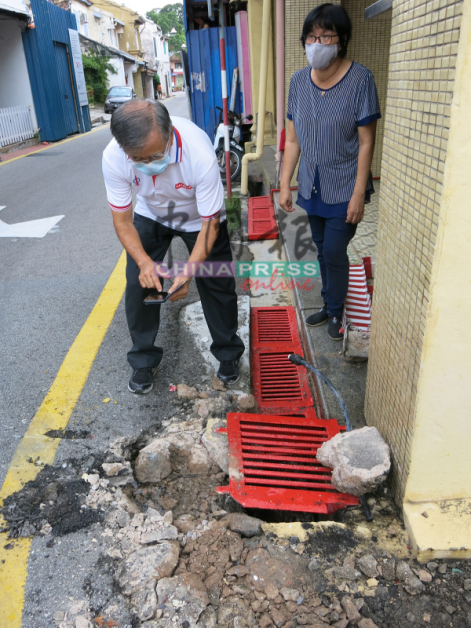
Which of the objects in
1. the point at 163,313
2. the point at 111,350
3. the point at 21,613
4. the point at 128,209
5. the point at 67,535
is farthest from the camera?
the point at 163,313

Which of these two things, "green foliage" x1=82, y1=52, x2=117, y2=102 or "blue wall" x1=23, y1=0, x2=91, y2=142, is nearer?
"blue wall" x1=23, y1=0, x2=91, y2=142

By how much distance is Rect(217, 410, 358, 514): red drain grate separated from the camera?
6.07 ft

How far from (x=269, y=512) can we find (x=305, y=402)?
806mm

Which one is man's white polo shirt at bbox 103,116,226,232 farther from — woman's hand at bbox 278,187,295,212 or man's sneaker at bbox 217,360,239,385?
man's sneaker at bbox 217,360,239,385

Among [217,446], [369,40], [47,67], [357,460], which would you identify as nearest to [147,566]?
[217,446]

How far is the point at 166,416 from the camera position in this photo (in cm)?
253

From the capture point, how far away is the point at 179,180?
2.37 meters

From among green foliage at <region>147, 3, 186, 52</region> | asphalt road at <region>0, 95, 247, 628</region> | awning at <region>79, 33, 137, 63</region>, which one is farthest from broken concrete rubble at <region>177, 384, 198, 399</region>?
green foliage at <region>147, 3, 186, 52</region>

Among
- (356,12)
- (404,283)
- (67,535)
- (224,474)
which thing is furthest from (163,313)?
(356,12)

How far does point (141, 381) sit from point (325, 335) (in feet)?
3.87

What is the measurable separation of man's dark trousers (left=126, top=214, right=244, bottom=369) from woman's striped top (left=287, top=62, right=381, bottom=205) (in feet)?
2.02

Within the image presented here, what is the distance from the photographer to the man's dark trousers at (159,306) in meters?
2.60

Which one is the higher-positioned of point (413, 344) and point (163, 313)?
point (413, 344)

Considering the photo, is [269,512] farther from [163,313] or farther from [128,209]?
[163,313]
